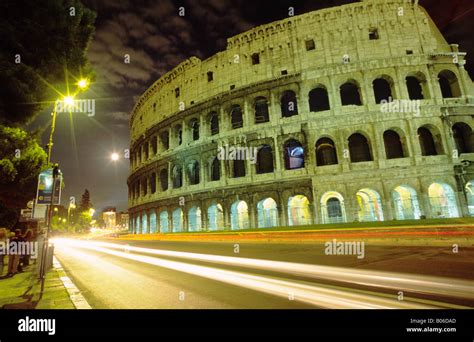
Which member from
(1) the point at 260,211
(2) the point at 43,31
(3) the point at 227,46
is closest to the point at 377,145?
(1) the point at 260,211

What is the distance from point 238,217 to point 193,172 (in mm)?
7556

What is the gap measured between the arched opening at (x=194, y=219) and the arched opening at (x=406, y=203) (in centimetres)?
1683

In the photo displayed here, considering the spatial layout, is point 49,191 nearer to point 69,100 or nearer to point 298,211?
point 69,100

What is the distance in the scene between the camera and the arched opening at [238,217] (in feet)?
71.5

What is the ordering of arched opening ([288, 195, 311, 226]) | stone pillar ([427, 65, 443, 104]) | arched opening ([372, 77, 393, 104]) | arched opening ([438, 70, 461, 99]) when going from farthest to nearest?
arched opening ([372, 77, 393, 104])
arched opening ([288, 195, 311, 226])
arched opening ([438, 70, 461, 99])
stone pillar ([427, 65, 443, 104])

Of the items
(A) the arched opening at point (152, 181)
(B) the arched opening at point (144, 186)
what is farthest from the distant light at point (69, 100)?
(B) the arched opening at point (144, 186)

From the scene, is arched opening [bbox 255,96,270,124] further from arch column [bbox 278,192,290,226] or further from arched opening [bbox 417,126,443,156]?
arched opening [bbox 417,126,443,156]

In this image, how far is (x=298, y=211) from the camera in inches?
818

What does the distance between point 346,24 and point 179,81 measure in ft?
58.0

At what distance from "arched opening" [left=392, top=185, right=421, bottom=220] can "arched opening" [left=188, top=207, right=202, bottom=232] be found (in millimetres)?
16826

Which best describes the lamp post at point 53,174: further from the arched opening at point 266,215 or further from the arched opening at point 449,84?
the arched opening at point 449,84

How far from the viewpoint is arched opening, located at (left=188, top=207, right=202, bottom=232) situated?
2414 centimetres

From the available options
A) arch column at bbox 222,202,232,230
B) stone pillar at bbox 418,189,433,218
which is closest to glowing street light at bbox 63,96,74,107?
arch column at bbox 222,202,232,230
